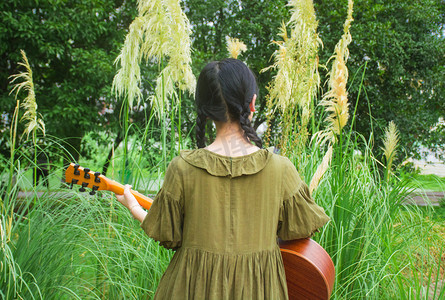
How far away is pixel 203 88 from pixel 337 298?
181 centimetres

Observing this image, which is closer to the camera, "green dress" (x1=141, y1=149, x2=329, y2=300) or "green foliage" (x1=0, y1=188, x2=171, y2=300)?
"green dress" (x1=141, y1=149, x2=329, y2=300)

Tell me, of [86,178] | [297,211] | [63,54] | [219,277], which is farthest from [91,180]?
[63,54]

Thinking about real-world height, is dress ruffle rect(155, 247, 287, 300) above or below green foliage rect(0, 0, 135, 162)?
below

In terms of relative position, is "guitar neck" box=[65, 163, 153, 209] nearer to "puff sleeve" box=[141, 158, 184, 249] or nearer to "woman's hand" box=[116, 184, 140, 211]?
"woman's hand" box=[116, 184, 140, 211]

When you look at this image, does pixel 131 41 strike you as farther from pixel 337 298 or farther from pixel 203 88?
pixel 337 298

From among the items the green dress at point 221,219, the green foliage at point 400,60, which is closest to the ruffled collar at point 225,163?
the green dress at point 221,219

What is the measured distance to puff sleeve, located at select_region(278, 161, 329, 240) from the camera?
165 cm

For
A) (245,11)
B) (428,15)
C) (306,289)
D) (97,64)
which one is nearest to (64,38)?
(97,64)

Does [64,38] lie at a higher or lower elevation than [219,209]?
higher

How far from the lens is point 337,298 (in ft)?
8.71

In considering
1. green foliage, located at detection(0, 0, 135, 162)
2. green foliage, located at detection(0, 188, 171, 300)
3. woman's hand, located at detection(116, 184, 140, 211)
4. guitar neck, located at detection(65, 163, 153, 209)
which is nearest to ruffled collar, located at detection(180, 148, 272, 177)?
woman's hand, located at detection(116, 184, 140, 211)

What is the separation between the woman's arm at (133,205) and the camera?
5.82 ft

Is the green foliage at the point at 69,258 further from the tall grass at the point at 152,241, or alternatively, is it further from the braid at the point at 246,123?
the braid at the point at 246,123

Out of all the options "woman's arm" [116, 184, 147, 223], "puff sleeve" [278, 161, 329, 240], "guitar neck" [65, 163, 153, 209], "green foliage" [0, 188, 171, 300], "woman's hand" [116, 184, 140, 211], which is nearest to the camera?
"puff sleeve" [278, 161, 329, 240]
